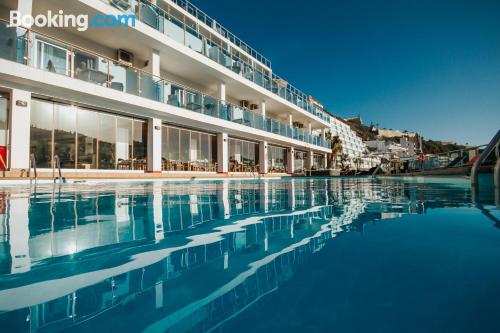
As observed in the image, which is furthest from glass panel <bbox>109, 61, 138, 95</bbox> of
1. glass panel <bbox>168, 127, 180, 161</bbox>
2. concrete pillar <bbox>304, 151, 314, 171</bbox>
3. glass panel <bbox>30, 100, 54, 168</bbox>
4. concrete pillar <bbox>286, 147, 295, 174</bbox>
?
concrete pillar <bbox>304, 151, 314, 171</bbox>

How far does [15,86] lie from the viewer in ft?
28.6

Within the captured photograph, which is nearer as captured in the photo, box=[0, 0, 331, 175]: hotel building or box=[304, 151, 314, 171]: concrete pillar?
box=[0, 0, 331, 175]: hotel building

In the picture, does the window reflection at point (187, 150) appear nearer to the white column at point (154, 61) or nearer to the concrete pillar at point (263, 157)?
the white column at point (154, 61)

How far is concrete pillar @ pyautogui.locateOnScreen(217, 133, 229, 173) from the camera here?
17.1m

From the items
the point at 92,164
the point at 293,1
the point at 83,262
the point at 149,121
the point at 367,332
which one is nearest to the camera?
the point at 367,332

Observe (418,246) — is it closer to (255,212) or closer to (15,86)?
(255,212)

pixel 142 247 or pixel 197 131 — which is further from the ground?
pixel 197 131

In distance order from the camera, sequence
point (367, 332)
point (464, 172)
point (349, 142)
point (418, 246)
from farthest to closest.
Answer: point (349, 142)
point (464, 172)
point (418, 246)
point (367, 332)

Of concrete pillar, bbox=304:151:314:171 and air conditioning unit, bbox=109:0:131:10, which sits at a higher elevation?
air conditioning unit, bbox=109:0:131:10

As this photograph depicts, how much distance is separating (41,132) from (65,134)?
31.6 inches

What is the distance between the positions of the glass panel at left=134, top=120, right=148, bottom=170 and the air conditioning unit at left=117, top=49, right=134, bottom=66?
3.20 metres

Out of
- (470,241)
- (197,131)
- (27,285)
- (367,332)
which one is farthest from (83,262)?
(197,131)

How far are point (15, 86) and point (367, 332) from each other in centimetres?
1186

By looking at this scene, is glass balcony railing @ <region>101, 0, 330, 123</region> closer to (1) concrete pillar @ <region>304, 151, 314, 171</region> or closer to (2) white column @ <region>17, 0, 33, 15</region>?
(2) white column @ <region>17, 0, 33, 15</region>
